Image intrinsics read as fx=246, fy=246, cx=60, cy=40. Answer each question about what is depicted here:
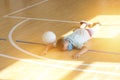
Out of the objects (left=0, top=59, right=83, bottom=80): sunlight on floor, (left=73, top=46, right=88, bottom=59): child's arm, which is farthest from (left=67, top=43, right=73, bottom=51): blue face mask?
(left=0, top=59, right=83, bottom=80): sunlight on floor

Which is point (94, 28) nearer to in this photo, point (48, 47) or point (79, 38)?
point (79, 38)

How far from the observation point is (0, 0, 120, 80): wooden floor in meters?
1.87

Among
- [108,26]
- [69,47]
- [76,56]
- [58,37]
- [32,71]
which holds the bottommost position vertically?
[32,71]

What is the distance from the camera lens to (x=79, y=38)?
2.27 meters

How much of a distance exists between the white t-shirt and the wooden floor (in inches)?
2.3

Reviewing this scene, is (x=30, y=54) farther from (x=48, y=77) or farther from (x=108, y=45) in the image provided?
(x=108, y=45)

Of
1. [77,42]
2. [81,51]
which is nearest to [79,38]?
[77,42]

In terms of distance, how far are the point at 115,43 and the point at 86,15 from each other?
101 cm

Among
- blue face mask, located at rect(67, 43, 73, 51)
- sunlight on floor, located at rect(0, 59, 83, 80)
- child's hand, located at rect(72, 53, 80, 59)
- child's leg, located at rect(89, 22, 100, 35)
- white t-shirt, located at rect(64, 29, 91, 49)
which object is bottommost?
sunlight on floor, located at rect(0, 59, 83, 80)

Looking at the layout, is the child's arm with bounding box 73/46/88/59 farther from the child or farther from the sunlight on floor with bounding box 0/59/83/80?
the sunlight on floor with bounding box 0/59/83/80

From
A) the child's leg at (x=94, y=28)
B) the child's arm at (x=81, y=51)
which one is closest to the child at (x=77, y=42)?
the child's arm at (x=81, y=51)

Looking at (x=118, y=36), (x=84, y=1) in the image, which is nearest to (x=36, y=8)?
(x=84, y=1)

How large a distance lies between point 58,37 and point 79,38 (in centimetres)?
31

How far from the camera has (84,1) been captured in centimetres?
407
